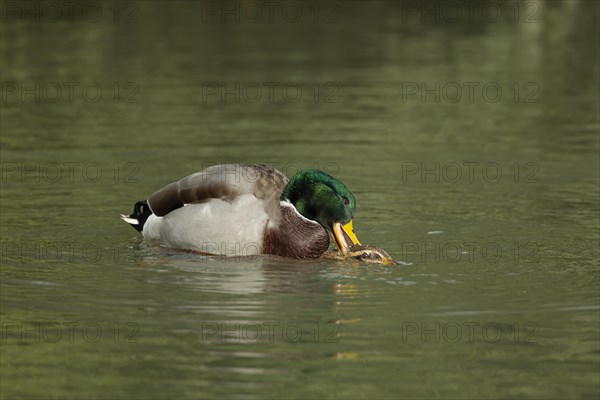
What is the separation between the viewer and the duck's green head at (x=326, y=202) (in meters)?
11.4

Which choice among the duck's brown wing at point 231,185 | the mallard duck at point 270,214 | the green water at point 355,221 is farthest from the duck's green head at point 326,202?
the green water at point 355,221

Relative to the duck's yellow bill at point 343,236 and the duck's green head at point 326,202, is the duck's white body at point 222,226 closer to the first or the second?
the duck's green head at point 326,202

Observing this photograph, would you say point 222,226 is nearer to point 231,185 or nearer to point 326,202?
point 231,185

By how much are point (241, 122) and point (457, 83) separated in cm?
512

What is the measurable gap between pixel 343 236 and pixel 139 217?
2140mm

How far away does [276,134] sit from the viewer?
17.8 m

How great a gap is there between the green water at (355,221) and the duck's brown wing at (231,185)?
54 cm

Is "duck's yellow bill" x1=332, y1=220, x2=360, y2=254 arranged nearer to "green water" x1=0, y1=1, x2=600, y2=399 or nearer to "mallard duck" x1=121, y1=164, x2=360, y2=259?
"mallard duck" x1=121, y1=164, x2=360, y2=259

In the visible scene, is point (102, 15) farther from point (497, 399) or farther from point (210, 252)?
point (497, 399)

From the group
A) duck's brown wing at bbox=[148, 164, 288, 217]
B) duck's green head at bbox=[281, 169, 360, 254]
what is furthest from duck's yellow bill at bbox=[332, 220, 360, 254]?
duck's brown wing at bbox=[148, 164, 288, 217]

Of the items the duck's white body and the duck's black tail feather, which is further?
the duck's black tail feather

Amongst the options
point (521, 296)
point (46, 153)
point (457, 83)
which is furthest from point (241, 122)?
point (521, 296)

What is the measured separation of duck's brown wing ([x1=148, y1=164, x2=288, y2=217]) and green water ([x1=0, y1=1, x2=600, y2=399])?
54cm

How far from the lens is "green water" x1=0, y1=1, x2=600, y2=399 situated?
8547mm
